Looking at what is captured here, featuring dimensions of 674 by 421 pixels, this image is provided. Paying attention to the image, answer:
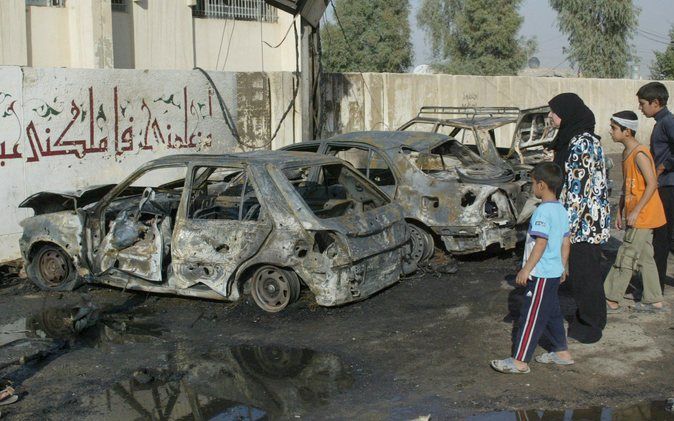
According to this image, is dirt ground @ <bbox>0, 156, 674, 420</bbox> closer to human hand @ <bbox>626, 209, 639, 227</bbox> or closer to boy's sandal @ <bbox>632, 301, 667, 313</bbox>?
boy's sandal @ <bbox>632, 301, 667, 313</bbox>

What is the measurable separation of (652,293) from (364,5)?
33550mm

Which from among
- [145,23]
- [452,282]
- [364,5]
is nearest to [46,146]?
[452,282]

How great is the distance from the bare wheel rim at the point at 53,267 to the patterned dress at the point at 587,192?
5.27 metres

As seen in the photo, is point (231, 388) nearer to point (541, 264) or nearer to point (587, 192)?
point (541, 264)

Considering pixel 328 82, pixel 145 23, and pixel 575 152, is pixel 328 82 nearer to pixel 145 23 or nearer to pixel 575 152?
pixel 145 23

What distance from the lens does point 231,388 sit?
18.7 ft

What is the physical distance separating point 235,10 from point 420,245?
1309 cm

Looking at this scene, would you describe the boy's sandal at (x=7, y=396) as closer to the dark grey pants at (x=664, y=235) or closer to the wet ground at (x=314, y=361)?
the wet ground at (x=314, y=361)

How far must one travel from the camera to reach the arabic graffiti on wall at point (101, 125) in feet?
33.6

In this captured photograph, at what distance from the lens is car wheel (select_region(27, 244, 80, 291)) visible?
8.64 metres

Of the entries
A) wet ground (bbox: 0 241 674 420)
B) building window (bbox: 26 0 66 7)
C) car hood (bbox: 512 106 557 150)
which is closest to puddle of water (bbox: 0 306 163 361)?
wet ground (bbox: 0 241 674 420)

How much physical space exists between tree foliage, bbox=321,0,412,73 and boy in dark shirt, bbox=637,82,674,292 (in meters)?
31.0

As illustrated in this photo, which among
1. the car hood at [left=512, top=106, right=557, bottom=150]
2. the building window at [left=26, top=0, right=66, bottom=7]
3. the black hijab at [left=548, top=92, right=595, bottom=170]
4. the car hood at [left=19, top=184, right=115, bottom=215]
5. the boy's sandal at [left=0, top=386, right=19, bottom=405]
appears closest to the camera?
the boy's sandal at [left=0, top=386, right=19, bottom=405]

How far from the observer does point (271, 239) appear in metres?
7.31
